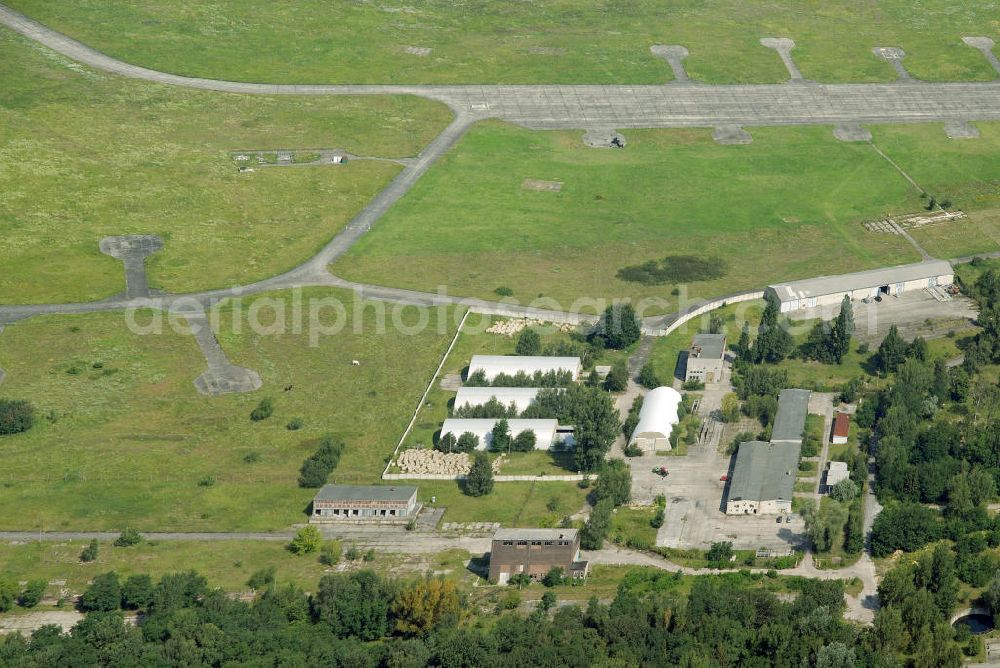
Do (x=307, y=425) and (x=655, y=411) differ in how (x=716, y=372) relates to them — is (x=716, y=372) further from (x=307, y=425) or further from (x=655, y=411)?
(x=307, y=425)

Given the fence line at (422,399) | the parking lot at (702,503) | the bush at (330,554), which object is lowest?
the fence line at (422,399)

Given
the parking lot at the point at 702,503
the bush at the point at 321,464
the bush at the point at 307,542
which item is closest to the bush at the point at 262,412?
the bush at the point at 321,464

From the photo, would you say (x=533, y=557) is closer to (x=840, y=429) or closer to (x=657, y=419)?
(x=657, y=419)

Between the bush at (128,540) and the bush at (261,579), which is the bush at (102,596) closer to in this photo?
the bush at (128,540)

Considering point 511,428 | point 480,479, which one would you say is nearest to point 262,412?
point 511,428

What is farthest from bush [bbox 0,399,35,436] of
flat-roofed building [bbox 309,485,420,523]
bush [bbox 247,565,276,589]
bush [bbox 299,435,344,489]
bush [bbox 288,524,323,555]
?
bush [bbox 247,565,276,589]
